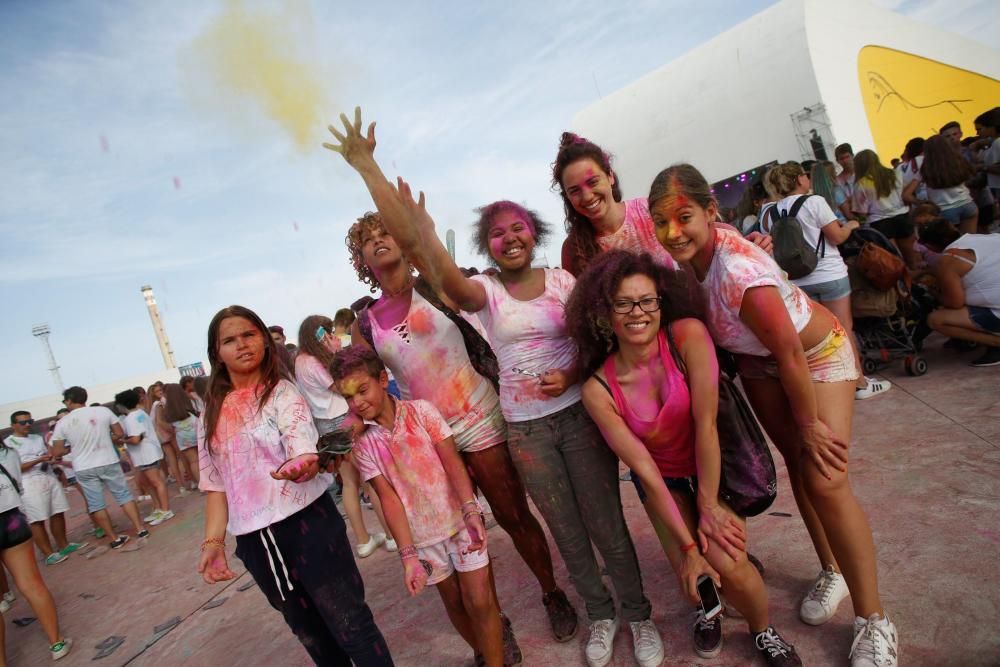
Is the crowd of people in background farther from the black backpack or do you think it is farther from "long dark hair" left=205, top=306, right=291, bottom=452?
the black backpack

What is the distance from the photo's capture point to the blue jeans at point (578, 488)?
2.26 metres

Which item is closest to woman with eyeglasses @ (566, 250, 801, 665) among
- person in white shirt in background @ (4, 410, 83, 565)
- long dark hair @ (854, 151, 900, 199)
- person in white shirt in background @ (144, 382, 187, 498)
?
long dark hair @ (854, 151, 900, 199)

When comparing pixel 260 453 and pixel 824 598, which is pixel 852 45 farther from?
pixel 260 453

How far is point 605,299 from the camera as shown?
2002mm

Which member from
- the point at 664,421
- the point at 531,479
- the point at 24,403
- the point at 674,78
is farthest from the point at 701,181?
the point at 24,403

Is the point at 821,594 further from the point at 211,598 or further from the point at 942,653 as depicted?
the point at 211,598

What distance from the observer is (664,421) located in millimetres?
1976

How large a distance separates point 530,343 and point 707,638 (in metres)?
1.35

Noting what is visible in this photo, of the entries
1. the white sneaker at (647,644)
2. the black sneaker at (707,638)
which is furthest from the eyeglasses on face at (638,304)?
the white sneaker at (647,644)

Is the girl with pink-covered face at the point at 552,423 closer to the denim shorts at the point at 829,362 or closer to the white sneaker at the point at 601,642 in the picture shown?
the white sneaker at the point at 601,642

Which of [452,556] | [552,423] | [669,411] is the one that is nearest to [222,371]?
[452,556]

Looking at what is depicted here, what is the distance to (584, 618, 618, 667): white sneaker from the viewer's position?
2285 mm

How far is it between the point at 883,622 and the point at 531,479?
131 centimetres

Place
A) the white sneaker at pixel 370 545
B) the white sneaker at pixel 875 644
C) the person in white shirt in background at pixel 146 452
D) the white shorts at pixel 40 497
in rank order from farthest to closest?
the person in white shirt in background at pixel 146 452 → the white shorts at pixel 40 497 → the white sneaker at pixel 370 545 → the white sneaker at pixel 875 644
